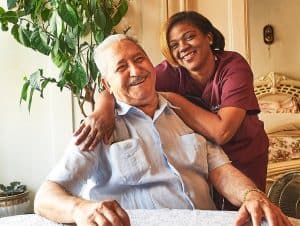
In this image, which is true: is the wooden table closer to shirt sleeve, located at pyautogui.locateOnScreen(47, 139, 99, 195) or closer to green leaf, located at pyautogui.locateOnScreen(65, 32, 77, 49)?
shirt sleeve, located at pyautogui.locateOnScreen(47, 139, 99, 195)

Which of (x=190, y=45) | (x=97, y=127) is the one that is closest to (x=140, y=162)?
(x=97, y=127)

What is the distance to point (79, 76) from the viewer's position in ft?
7.89

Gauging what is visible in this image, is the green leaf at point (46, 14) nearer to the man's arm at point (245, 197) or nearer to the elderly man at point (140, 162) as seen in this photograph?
the elderly man at point (140, 162)

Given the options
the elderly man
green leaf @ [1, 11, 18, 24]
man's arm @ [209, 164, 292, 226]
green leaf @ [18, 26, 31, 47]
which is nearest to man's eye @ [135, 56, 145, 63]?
the elderly man

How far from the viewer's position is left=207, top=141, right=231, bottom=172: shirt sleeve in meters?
1.26

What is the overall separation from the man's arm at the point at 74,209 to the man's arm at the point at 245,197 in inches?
10.4

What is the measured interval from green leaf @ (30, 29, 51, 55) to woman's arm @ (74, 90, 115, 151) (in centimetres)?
131

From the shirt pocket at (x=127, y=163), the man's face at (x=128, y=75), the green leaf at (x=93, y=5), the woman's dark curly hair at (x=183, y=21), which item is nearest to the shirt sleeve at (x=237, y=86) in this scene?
the woman's dark curly hair at (x=183, y=21)

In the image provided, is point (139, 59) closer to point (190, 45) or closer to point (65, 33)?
point (190, 45)

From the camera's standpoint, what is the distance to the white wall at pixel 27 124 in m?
2.85

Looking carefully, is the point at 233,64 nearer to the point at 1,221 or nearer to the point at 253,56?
the point at 1,221

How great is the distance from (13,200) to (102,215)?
76.3 inches

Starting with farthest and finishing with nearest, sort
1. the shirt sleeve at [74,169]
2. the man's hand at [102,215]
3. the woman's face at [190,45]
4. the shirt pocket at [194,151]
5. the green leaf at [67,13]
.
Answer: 1. the green leaf at [67,13]
2. the woman's face at [190,45]
3. the shirt pocket at [194,151]
4. the shirt sleeve at [74,169]
5. the man's hand at [102,215]

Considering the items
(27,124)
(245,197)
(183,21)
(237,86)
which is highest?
(183,21)
